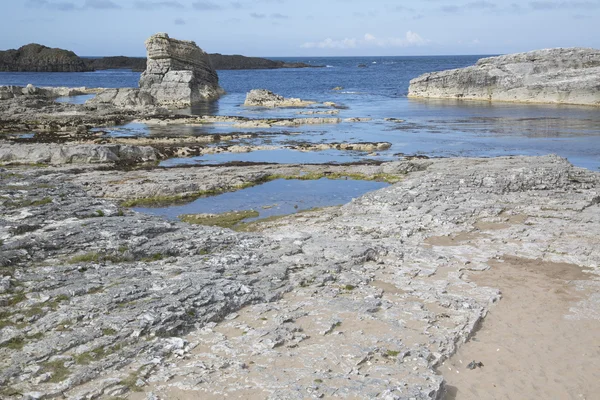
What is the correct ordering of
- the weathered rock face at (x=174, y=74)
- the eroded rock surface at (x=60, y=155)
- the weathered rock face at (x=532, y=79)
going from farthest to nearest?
the weathered rock face at (x=174, y=74) < the weathered rock face at (x=532, y=79) < the eroded rock surface at (x=60, y=155)

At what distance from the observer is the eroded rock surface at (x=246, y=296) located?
8453mm

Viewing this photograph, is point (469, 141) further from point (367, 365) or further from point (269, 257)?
point (367, 365)

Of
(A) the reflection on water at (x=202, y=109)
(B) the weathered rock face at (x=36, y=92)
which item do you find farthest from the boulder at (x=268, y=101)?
(B) the weathered rock face at (x=36, y=92)

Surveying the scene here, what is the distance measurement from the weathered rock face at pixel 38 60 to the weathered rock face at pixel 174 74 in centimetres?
Answer: 11421

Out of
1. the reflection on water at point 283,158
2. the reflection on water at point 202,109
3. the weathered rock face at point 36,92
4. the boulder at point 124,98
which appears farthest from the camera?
the boulder at point 124,98

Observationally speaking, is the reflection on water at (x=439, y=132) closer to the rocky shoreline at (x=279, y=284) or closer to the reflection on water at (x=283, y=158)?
the reflection on water at (x=283, y=158)

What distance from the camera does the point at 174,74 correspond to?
251 ft

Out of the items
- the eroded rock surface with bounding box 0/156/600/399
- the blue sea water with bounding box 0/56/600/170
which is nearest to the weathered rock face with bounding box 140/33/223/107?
the blue sea water with bounding box 0/56/600/170

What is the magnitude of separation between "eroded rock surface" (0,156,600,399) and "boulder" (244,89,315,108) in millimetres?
55690

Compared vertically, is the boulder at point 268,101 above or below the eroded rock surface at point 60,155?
above

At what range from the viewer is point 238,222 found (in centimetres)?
2061

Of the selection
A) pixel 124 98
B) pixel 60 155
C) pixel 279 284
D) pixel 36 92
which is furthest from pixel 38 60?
pixel 279 284

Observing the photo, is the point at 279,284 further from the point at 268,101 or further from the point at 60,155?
the point at 268,101

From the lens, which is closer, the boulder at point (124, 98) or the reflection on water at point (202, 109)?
the reflection on water at point (202, 109)
